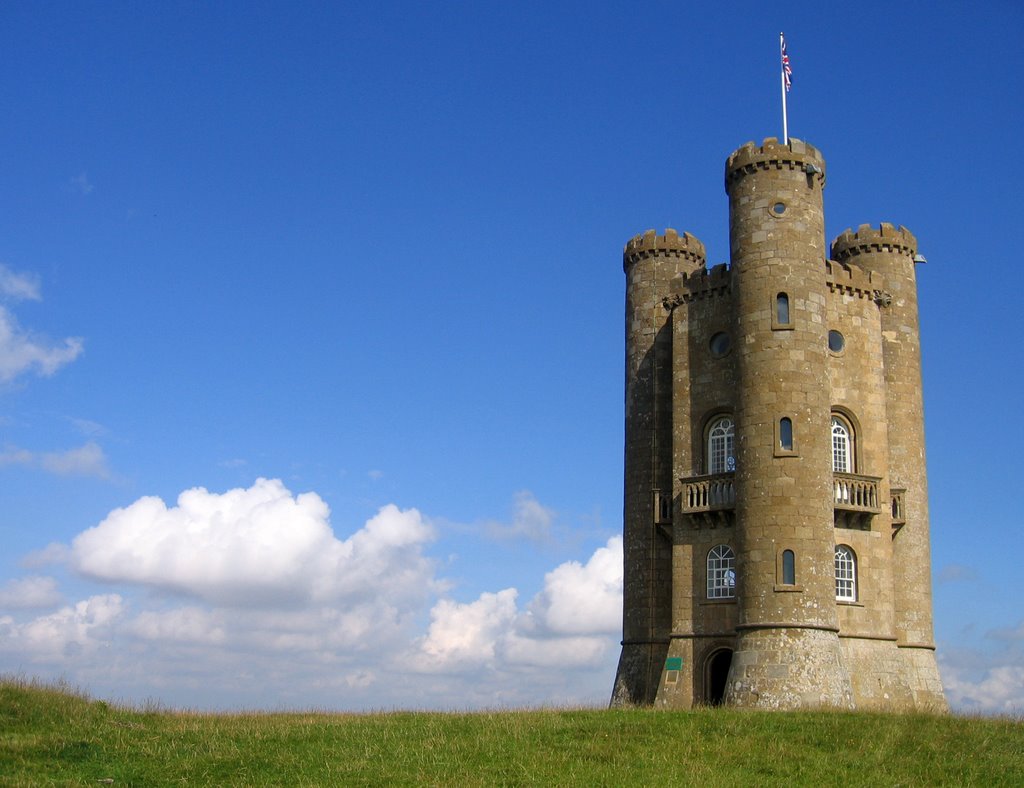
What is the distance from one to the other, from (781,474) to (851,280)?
9012 millimetres

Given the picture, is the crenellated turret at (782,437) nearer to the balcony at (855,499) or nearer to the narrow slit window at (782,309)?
the narrow slit window at (782,309)

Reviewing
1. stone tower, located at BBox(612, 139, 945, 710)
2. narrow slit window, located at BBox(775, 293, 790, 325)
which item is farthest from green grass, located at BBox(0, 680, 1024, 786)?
narrow slit window, located at BBox(775, 293, 790, 325)

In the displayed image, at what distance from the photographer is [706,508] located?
131ft

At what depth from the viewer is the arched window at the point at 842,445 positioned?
40656mm

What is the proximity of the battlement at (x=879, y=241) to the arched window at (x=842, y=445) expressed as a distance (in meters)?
8.28

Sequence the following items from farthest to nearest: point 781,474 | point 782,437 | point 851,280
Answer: point 851,280, point 782,437, point 781,474

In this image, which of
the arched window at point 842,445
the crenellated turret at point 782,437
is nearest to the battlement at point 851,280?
the crenellated turret at point 782,437

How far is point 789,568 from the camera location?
36.9 m

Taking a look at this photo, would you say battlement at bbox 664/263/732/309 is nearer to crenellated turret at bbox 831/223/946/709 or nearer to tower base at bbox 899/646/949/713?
crenellated turret at bbox 831/223/946/709

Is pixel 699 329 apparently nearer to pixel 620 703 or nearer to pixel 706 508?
pixel 706 508

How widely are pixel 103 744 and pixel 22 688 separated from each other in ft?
21.1

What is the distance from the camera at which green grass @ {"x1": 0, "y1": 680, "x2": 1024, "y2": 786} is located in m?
23.3

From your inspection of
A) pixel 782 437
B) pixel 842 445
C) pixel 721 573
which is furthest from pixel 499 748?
pixel 842 445

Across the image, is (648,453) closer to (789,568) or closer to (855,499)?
(855,499)
